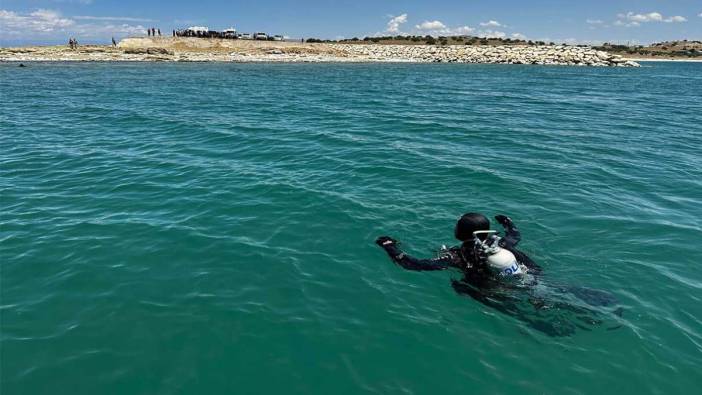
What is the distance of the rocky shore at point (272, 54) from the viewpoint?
76.2m

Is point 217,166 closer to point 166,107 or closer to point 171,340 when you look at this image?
point 171,340

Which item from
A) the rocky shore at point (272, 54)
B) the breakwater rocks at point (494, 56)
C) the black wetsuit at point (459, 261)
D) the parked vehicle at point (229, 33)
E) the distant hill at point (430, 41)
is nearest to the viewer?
the black wetsuit at point (459, 261)

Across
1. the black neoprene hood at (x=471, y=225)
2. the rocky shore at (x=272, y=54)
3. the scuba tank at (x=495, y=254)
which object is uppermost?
the rocky shore at (x=272, y=54)

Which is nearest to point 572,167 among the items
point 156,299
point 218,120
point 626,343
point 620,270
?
point 620,270

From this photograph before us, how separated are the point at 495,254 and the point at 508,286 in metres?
0.70

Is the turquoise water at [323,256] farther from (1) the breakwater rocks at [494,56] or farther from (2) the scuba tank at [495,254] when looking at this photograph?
(1) the breakwater rocks at [494,56]

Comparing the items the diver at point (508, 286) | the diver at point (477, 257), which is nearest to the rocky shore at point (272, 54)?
the diver at point (477, 257)

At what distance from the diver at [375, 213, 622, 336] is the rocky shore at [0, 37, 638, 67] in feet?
255

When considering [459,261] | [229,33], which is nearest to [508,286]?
[459,261]

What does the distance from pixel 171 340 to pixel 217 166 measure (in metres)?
9.24

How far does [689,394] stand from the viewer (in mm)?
5641

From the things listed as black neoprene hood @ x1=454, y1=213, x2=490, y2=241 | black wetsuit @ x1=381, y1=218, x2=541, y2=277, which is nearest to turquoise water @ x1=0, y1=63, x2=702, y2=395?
black wetsuit @ x1=381, y1=218, x2=541, y2=277

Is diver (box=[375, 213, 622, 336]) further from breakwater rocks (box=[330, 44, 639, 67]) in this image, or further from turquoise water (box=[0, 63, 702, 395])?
breakwater rocks (box=[330, 44, 639, 67])

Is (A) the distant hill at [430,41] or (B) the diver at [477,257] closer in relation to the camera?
(B) the diver at [477,257]
